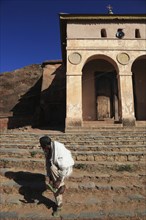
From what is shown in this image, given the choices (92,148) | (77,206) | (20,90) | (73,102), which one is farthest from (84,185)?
(20,90)

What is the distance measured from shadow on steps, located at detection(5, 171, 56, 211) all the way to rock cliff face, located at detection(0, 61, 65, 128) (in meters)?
10.2

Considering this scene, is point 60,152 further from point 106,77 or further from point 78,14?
point 106,77

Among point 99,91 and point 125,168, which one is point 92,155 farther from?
point 99,91

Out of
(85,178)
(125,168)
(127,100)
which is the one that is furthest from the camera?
(127,100)

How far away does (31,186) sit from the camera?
5.01m

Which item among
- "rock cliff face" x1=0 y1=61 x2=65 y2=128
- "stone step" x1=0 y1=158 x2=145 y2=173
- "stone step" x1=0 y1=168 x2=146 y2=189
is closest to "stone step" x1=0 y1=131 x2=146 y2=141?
"stone step" x1=0 y1=158 x2=145 y2=173

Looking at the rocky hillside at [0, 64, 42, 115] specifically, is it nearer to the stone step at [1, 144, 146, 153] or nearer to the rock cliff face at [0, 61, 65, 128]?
the rock cliff face at [0, 61, 65, 128]

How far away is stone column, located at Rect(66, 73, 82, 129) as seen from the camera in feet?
Answer: 39.2

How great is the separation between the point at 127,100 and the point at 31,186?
897 centimetres

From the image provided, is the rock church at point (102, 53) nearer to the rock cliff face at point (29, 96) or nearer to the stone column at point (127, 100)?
the stone column at point (127, 100)

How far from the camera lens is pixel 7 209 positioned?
4281mm

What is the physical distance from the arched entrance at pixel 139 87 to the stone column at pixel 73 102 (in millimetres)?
5272

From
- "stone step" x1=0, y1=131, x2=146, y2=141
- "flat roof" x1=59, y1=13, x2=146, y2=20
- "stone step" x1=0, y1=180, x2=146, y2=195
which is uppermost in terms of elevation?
"flat roof" x1=59, y1=13, x2=146, y2=20

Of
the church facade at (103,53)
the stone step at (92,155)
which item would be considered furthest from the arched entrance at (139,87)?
the stone step at (92,155)
